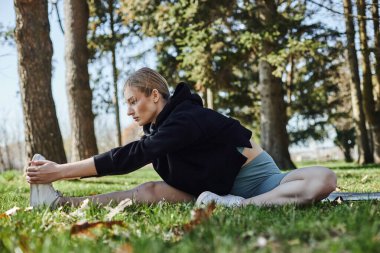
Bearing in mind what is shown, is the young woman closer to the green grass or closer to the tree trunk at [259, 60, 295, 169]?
the green grass

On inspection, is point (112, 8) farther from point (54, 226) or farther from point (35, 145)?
point (54, 226)

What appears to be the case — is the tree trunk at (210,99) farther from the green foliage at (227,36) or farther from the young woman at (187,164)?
the young woman at (187,164)

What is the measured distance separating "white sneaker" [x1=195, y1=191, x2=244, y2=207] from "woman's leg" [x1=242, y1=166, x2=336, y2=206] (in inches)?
2.5

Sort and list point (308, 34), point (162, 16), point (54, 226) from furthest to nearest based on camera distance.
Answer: point (162, 16), point (308, 34), point (54, 226)

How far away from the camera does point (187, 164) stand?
10.6ft

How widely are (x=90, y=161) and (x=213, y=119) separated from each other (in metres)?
0.92

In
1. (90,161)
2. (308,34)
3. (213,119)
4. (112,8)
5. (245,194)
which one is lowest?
(245,194)

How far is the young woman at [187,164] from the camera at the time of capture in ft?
9.92

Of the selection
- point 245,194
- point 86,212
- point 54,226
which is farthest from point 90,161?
point 245,194

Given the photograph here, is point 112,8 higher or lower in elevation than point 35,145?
higher

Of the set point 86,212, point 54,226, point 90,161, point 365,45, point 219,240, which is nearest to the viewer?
point 219,240

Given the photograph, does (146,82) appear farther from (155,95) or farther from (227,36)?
(227,36)

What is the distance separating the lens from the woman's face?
10.9ft

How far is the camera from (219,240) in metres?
1.67
